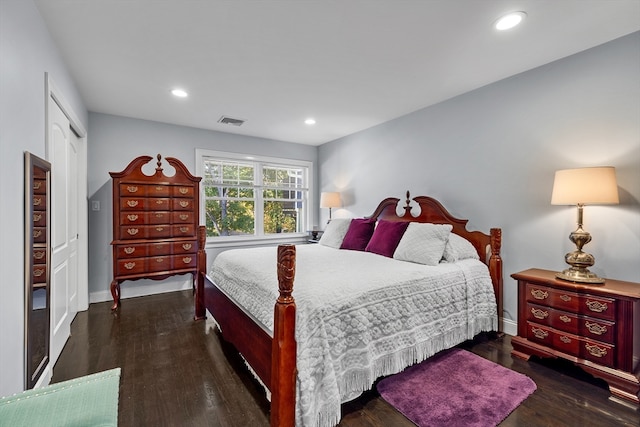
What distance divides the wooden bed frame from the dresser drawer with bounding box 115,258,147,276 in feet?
3.33

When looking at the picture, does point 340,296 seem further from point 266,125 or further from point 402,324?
point 266,125

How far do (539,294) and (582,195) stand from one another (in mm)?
832

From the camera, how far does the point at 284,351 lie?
156cm

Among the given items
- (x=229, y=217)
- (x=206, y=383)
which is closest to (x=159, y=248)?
(x=229, y=217)

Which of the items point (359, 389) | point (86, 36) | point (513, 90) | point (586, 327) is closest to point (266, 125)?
point (86, 36)

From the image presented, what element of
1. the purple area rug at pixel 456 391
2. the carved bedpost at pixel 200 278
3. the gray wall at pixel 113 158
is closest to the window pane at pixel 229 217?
the gray wall at pixel 113 158

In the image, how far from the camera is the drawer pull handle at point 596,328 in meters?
2.09

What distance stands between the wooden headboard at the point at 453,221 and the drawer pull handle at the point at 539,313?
48 centimetres

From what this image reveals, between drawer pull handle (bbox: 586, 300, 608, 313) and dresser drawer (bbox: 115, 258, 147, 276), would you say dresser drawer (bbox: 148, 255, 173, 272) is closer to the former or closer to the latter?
dresser drawer (bbox: 115, 258, 147, 276)

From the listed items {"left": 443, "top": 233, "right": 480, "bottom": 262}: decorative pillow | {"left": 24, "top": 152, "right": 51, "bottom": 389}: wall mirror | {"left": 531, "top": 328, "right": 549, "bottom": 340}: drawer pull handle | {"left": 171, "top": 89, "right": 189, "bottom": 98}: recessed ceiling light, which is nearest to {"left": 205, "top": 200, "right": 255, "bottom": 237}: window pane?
{"left": 171, "top": 89, "right": 189, "bottom": 98}: recessed ceiling light

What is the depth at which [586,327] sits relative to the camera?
2178 mm

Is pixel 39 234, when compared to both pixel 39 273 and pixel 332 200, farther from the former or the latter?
pixel 332 200

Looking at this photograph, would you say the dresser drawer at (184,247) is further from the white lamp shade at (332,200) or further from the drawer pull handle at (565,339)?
the drawer pull handle at (565,339)

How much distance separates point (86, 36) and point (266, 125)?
2.49 m
